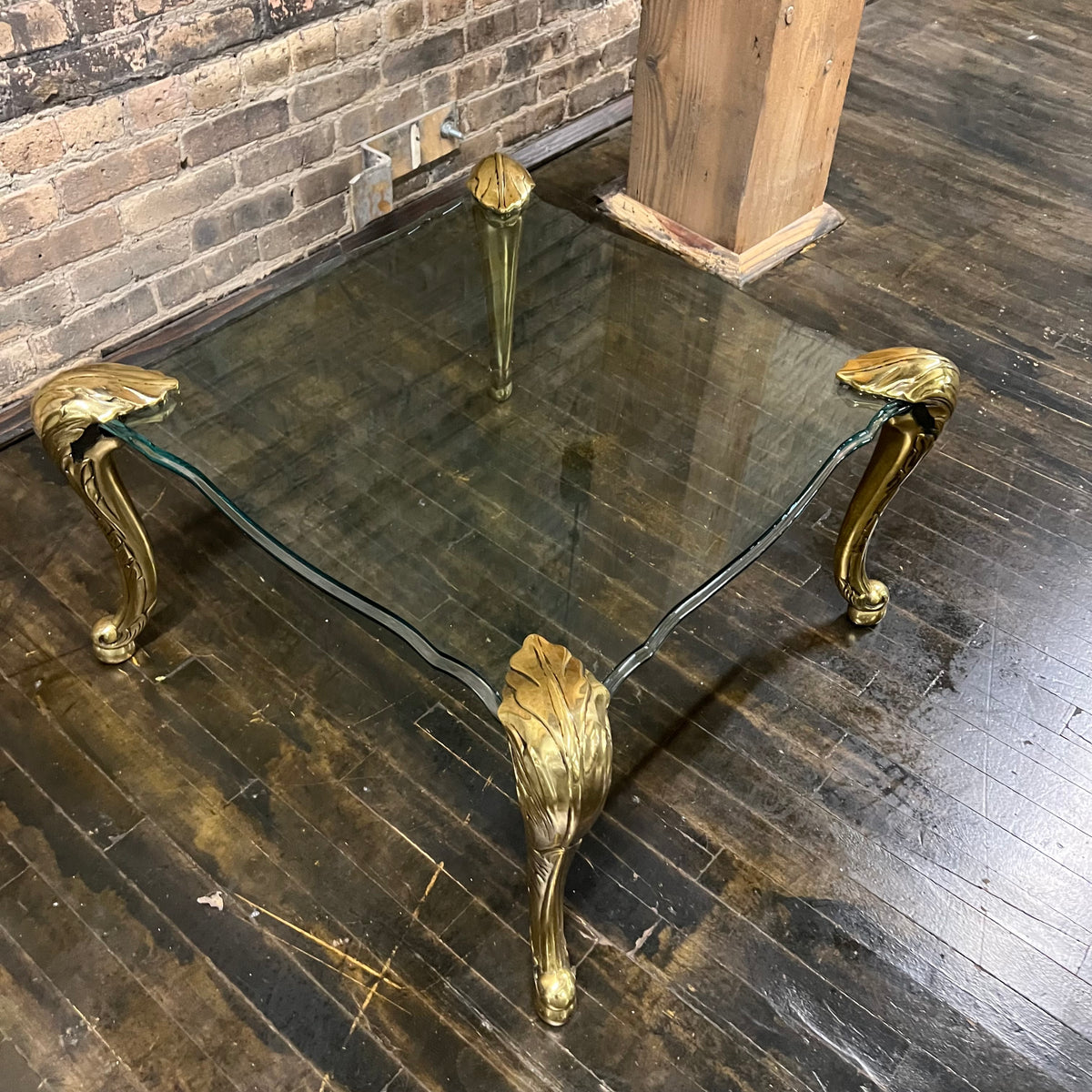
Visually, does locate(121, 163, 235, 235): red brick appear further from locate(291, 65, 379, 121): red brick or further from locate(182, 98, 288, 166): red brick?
locate(291, 65, 379, 121): red brick

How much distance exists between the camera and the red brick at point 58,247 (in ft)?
6.08

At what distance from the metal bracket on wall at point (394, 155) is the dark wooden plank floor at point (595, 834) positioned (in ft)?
2.79

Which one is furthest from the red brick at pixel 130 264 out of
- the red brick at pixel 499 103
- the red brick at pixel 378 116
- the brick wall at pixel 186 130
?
the red brick at pixel 499 103

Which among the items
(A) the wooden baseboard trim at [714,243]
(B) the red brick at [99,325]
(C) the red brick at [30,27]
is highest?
(C) the red brick at [30,27]

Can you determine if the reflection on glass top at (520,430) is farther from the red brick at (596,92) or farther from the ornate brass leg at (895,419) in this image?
the red brick at (596,92)

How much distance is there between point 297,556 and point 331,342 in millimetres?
447

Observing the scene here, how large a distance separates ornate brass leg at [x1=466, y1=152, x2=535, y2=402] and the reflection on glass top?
20 millimetres

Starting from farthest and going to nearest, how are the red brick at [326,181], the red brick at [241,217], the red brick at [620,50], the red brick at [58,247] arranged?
the red brick at [620,50] < the red brick at [326,181] < the red brick at [241,217] < the red brick at [58,247]

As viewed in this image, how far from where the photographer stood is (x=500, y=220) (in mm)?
1802

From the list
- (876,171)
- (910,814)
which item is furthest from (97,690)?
(876,171)

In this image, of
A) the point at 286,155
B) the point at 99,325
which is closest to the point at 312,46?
the point at 286,155

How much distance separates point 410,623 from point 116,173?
1232 mm

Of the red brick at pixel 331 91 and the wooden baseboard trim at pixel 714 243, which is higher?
the red brick at pixel 331 91

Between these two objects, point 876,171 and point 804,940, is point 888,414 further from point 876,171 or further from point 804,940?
point 876,171
